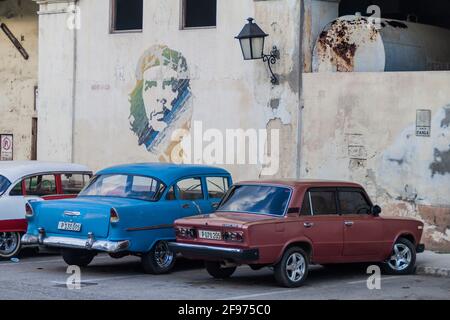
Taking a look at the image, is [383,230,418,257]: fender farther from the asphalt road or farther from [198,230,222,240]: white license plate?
[198,230,222,240]: white license plate

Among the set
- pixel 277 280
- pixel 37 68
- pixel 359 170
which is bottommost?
pixel 277 280

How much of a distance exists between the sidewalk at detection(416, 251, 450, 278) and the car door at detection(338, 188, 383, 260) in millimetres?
1236

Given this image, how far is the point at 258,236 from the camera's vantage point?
1274 centimetres

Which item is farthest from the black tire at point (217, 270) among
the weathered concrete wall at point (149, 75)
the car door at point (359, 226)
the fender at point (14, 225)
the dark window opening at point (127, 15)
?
the dark window opening at point (127, 15)

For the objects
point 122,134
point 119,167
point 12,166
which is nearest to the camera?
point 119,167

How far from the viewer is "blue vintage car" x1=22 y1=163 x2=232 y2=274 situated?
1387 centimetres

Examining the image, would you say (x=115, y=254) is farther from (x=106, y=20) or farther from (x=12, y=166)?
(x=106, y=20)

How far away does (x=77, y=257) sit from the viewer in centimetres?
1531

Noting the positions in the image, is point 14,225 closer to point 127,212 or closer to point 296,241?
point 127,212

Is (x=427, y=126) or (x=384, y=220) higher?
(x=427, y=126)

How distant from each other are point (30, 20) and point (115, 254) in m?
12.2

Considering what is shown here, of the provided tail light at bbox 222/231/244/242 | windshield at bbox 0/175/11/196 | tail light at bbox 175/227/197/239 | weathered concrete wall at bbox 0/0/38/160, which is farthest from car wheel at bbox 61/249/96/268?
weathered concrete wall at bbox 0/0/38/160

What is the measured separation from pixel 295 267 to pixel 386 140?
A: 535 cm

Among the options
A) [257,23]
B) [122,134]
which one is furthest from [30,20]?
[257,23]
